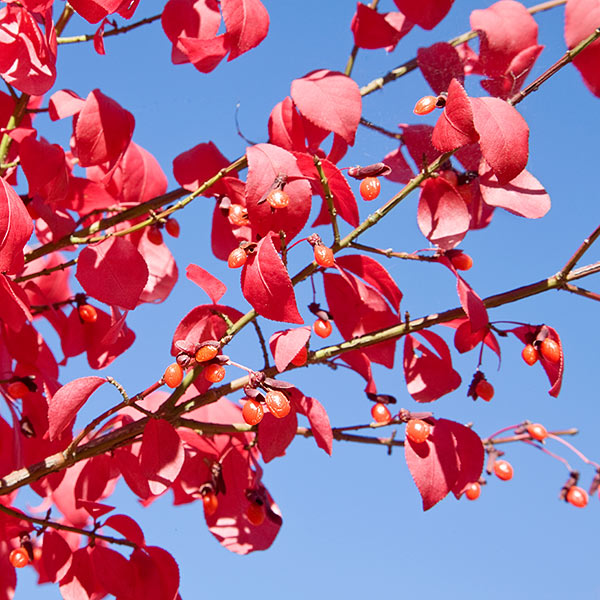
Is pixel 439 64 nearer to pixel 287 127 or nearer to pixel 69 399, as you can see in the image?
pixel 287 127

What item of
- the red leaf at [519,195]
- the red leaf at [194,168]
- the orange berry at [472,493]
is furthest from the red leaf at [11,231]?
the orange berry at [472,493]

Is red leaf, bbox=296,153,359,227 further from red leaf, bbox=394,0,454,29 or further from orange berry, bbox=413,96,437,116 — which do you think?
red leaf, bbox=394,0,454,29

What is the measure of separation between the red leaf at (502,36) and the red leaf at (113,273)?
2.28 feet

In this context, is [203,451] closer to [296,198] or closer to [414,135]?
[296,198]

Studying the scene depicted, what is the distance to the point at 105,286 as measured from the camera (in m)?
1.15

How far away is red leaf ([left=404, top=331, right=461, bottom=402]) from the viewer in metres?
1.18

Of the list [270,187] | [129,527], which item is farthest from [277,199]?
[129,527]

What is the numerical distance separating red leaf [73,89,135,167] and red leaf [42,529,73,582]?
0.67 metres

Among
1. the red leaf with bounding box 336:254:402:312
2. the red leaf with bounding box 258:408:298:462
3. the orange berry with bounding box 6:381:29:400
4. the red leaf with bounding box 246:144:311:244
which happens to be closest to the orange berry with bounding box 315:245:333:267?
the red leaf with bounding box 246:144:311:244

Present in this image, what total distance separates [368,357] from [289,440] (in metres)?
0.23

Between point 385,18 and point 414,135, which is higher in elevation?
point 385,18

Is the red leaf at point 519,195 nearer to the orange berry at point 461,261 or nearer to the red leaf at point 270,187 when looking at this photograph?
the orange berry at point 461,261

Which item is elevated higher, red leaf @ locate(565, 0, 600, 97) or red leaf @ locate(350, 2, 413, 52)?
red leaf @ locate(350, 2, 413, 52)

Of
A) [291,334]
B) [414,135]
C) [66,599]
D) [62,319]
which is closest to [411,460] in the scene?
[291,334]
